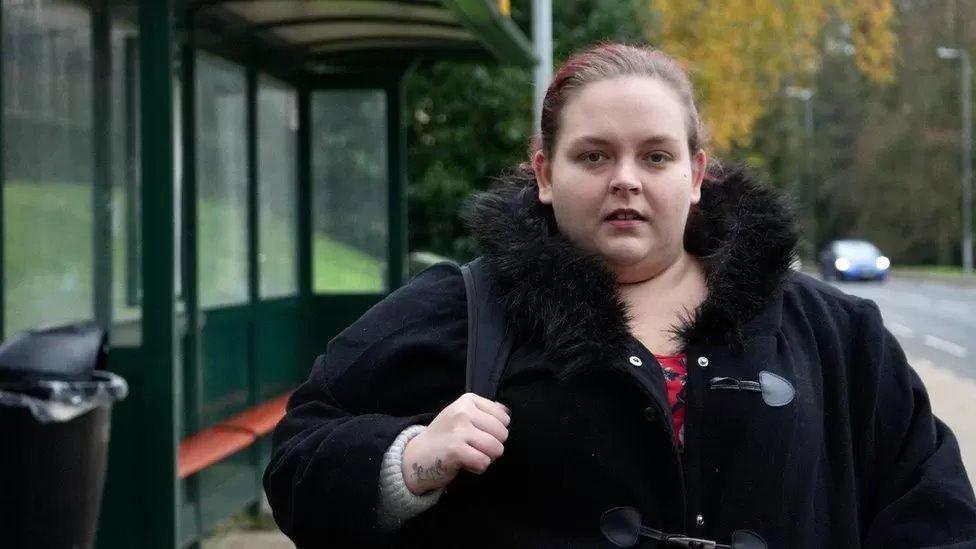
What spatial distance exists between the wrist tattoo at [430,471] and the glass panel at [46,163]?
354cm

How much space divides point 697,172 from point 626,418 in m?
0.47

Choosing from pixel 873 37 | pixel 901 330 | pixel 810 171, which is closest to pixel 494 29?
pixel 873 37

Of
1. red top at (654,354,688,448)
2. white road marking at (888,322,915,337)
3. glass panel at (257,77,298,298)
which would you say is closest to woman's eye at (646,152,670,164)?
red top at (654,354,688,448)

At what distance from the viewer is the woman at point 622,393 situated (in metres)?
2.04

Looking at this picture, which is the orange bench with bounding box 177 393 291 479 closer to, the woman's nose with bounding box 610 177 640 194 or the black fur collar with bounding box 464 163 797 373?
the black fur collar with bounding box 464 163 797 373

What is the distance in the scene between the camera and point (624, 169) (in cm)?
211

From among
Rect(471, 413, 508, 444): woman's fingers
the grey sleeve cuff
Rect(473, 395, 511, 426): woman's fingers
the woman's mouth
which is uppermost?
the woman's mouth

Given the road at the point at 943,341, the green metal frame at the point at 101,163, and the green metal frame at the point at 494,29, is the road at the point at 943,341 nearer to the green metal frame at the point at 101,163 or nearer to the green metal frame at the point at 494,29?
the green metal frame at the point at 494,29

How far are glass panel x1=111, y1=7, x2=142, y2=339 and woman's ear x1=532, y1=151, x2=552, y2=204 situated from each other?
12.0ft

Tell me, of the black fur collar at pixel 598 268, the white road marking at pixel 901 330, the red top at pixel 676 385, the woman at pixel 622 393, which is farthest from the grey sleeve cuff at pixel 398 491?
the white road marking at pixel 901 330

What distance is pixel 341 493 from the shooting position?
2.10 meters

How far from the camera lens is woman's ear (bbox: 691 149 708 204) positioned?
89.0 inches

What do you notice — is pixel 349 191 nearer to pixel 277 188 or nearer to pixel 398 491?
pixel 277 188

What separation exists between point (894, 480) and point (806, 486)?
0.56 feet
